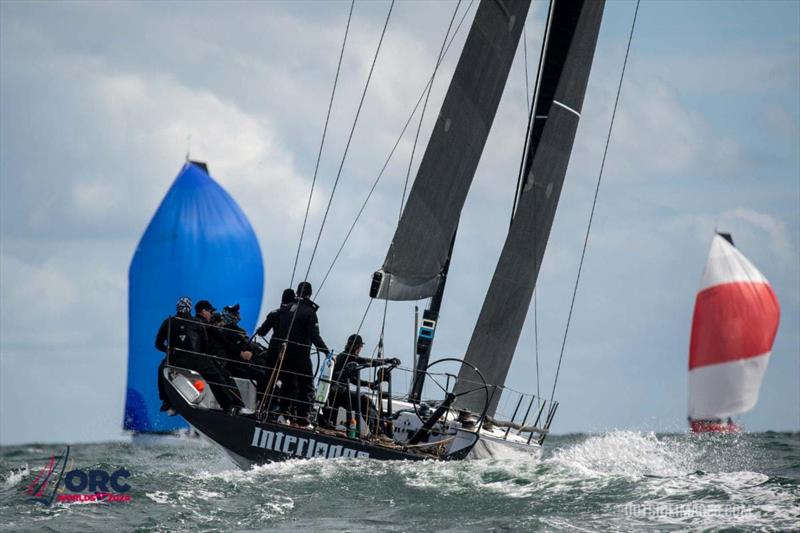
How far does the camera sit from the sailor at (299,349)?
12.4m

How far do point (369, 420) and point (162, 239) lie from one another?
37.4ft

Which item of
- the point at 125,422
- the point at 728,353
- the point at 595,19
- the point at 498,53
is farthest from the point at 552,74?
the point at 728,353

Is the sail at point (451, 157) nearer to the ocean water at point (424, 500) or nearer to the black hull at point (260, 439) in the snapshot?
the black hull at point (260, 439)

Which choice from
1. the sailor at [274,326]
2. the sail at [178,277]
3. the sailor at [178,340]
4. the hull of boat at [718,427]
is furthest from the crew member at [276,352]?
the hull of boat at [718,427]

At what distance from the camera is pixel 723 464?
60.0ft

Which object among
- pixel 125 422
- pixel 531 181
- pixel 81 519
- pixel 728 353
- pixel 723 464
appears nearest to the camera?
pixel 81 519

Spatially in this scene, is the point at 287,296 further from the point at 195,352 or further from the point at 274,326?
the point at 195,352

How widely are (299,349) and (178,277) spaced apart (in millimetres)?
10775

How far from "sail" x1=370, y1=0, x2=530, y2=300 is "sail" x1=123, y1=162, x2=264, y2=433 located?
8.66 meters

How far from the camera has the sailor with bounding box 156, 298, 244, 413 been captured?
12.2 metres

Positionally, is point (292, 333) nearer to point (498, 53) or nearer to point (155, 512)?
point (155, 512)

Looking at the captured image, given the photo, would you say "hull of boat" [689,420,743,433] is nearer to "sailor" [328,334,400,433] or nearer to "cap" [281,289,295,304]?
"sailor" [328,334,400,433]

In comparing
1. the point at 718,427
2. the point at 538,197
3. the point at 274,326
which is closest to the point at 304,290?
the point at 274,326

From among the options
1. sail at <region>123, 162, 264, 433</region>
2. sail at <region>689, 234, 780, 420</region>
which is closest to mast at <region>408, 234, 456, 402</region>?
sail at <region>123, 162, 264, 433</region>
